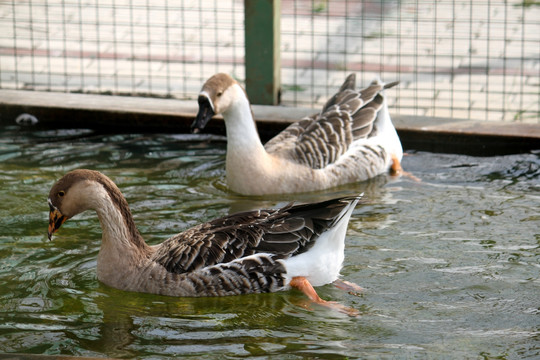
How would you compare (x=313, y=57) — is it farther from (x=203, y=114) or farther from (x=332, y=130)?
A: (x=203, y=114)

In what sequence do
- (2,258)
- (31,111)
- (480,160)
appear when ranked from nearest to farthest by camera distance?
(2,258) < (480,160) < (31,111)

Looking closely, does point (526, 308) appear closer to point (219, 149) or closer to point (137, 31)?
point (219, 149)

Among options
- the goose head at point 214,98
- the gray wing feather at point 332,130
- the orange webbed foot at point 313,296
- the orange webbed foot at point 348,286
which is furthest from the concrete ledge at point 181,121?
the orange webbed foot at point 313,296

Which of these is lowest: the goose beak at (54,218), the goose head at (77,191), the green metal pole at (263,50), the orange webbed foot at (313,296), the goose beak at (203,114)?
the orange webbed foot at (313,296)

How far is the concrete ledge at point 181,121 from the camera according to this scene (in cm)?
955

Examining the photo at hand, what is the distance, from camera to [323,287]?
255 inches

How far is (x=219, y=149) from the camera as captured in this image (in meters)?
9.98

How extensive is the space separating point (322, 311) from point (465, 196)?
2.67m

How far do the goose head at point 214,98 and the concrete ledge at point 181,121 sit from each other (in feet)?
5.86

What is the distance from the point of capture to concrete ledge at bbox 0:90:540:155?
955cm

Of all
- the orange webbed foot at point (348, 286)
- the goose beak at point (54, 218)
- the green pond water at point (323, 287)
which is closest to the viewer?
the green pond water at point (323, 287)

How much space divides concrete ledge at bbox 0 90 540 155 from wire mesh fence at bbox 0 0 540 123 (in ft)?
2.31

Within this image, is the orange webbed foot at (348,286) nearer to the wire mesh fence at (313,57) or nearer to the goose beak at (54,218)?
the goose beak at (54,218)

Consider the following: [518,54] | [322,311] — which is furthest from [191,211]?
[518,54]
